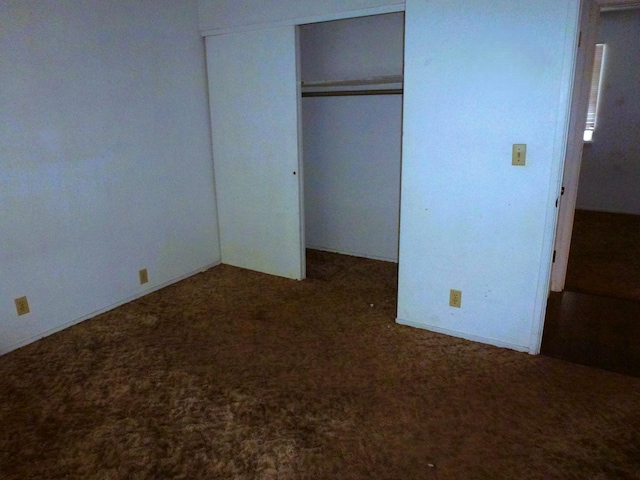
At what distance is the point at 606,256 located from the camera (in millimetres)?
4527

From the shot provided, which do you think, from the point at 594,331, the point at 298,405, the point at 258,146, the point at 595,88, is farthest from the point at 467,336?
the point at 595,88

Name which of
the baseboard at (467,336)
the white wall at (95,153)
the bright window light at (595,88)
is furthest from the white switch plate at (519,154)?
the bright window light at (595,88)

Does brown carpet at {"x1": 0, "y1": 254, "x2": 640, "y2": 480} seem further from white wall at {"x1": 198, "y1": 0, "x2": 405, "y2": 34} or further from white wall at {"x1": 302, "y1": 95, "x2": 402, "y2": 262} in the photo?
white wall at {"x1": 198, "y1": 0, "x2": 405, "y2": 34}

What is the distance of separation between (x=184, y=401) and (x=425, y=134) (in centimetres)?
204

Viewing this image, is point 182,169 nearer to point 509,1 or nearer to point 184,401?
point 184,401

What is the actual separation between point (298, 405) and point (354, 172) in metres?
2.68

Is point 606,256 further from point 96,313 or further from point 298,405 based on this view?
point 96,313

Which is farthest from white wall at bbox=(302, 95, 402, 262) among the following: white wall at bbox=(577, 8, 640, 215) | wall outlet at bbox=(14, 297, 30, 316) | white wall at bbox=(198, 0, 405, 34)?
white wall at bbox=(577, 8, 640, 215)

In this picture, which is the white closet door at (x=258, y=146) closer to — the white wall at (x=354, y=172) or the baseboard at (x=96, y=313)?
the baseboard at (x=96, y=313)

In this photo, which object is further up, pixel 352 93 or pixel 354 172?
pixel 352 93

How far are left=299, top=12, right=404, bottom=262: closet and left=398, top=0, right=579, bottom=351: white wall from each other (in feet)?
4.44

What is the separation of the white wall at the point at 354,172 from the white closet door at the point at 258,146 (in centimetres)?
88

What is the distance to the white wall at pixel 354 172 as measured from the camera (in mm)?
4203

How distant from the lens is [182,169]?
3.87 m
